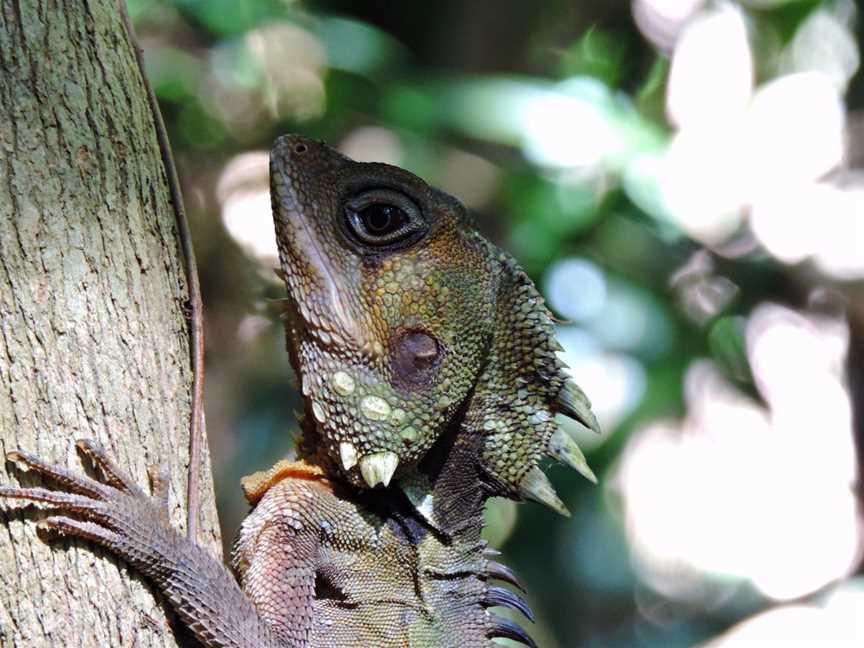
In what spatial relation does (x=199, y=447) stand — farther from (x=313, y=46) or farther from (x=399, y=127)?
(x=313, y=46)

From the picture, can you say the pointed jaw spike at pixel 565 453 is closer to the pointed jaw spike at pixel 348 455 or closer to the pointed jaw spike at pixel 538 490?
the pointed jaw spike at pixel 538 490

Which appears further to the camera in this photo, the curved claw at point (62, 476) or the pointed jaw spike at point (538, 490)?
the pointed jaw spike at point (538, 490)

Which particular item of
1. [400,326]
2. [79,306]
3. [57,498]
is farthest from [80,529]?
[400,326]

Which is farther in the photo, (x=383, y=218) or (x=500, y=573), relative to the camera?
(x=500, y=573)

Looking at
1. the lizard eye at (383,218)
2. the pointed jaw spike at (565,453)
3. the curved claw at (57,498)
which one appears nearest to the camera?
the curved claw at (57,498)

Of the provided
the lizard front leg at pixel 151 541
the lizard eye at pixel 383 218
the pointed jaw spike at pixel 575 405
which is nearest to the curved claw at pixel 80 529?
the lizard front leg at pixel 151 541

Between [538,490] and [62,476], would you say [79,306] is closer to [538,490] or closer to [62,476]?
[62,476]

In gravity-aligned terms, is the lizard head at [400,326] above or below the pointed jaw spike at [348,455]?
above
